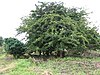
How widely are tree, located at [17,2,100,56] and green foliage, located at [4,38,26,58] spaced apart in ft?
1.77

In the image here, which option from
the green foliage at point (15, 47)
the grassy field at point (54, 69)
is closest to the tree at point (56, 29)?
the green foliage at point (15, 47)

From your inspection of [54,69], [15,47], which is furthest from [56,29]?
[54,69]

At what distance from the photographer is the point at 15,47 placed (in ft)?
57.7

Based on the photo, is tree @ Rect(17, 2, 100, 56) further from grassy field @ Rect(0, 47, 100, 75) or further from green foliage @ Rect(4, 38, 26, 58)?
grassy field @ Rect(0, 47, 100, 75)

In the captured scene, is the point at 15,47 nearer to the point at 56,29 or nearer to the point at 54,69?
the point at 56,29

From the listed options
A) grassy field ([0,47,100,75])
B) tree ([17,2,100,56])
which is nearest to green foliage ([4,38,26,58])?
tree ([17,2,100,56])

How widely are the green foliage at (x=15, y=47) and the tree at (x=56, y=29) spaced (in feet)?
1.77

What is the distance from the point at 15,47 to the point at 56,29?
2.89 meters

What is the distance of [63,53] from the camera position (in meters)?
18.0

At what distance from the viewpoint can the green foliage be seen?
17.6 meters

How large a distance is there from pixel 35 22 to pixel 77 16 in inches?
116

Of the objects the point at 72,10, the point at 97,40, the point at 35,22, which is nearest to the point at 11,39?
the point at 35,22

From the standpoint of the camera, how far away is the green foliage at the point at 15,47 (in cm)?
1759

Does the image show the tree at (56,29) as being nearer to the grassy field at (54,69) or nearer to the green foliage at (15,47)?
the green foliage at (15,47)
